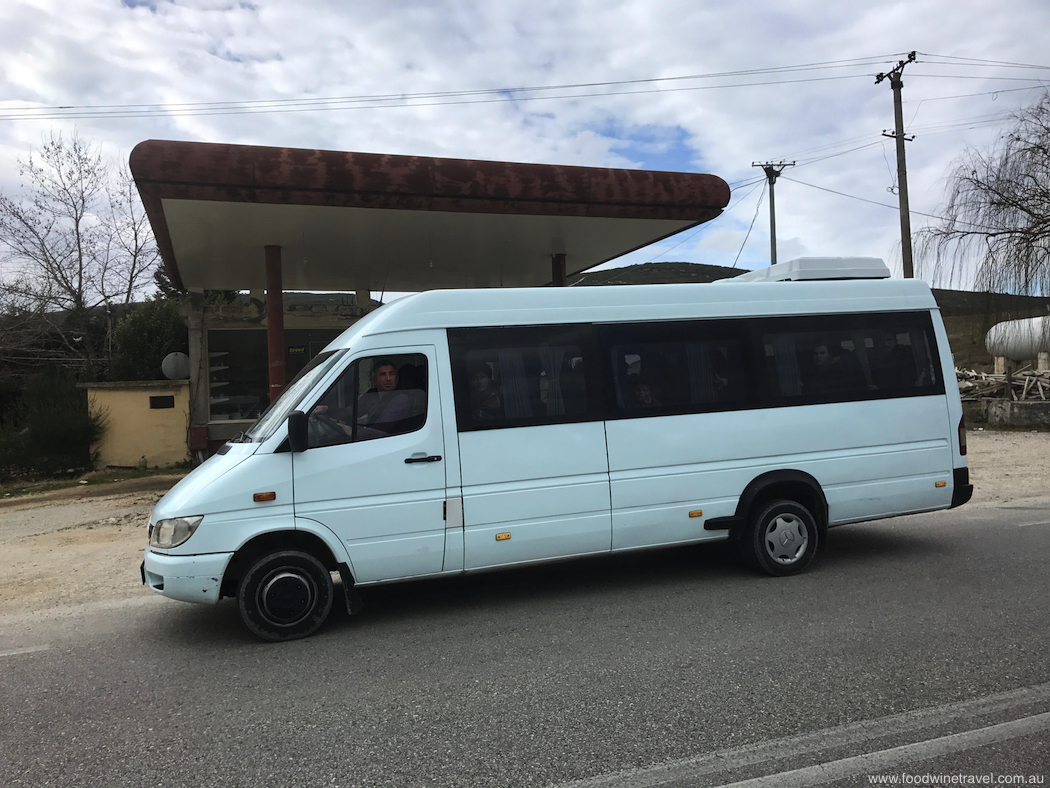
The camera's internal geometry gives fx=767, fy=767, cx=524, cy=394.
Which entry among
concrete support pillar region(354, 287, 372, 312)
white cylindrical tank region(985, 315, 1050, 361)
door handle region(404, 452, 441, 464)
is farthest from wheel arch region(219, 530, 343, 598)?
white cylindrical tank region(985, 315, 1050, 361)

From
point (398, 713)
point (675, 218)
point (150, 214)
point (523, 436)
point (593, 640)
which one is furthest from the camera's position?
point (675, 218)

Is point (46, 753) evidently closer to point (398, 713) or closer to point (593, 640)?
point (398, 713)

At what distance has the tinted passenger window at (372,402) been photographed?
546 centimetres

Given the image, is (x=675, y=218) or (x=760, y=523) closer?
(x=760, y=523)

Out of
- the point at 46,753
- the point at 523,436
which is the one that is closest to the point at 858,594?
the point at 523,436

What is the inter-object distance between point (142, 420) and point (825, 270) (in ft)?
42.9

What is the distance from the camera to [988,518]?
8.91m

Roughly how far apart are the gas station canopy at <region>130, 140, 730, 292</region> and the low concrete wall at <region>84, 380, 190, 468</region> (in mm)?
2625

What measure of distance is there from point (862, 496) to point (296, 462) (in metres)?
4.83

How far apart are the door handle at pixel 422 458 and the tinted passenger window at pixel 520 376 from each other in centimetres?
31

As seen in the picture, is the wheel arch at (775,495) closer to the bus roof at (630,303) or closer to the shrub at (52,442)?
the bus roof at (630,303)

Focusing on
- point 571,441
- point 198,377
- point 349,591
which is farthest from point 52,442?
point 571,441

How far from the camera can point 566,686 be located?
4.28 meters

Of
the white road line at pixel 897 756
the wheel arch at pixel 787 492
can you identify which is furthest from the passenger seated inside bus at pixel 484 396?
the white road line at pixel 897 756
